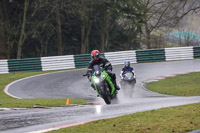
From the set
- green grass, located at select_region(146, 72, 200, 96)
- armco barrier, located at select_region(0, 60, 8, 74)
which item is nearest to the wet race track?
green grass, located at select_region(146, 72, 200, 96)

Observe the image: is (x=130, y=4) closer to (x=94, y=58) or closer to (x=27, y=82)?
(x=27, y=82)

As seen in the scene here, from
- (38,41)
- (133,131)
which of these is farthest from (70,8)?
(133,131)

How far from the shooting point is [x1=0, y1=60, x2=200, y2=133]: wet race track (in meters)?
7.60

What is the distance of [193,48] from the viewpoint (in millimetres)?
29109

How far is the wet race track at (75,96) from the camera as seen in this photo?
24.9 ft

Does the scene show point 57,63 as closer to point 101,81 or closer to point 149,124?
point 101,81

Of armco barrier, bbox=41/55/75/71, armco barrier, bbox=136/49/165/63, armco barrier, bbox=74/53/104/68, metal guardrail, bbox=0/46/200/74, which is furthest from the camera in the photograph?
armco barrier, bbox=136/49/165/63

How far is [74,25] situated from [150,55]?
15.4m

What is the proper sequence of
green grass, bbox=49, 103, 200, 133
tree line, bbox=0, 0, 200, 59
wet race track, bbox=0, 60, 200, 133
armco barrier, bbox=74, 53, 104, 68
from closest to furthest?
1. green grass, bbox=49, 103, 200, 133
2. wet race track, bbox=0, 60, 200, 133
3. armco barrier, bbox=74, 53, 104, 68
4. tree line, bbox=0, 0, 200, 59

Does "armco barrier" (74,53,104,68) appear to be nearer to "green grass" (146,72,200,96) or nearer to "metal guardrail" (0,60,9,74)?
"metal guardrail" (0,60,9,74)

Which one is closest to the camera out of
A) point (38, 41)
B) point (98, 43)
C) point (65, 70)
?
point (65, 70)

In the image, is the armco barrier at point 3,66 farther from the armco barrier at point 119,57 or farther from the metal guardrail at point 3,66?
the armco barrier at point 119,57

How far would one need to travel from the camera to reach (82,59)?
2767 cm

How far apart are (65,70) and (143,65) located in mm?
5567
